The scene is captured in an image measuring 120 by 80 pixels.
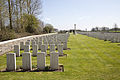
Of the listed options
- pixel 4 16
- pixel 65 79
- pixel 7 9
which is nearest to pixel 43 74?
pixel 65 79

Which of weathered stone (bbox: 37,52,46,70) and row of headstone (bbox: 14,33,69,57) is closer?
weathered stone (bbox: 37,52,46,70)

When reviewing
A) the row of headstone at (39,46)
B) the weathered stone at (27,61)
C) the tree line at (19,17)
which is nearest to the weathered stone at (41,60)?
the weathered stone at (27,61)

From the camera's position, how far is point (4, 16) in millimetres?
17578

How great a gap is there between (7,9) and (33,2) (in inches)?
441

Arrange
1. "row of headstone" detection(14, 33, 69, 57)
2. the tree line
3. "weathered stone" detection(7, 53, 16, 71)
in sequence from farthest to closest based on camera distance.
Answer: the tree line
"row of headstone" detection(14, 33, 69, 57)
"weathered stone" detection(7, 53, 16, 71)

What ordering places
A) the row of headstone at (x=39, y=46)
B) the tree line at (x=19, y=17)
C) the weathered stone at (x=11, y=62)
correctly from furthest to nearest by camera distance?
1. the tree line at (x=19, y=17)
2. the row of headstone at (x=39, y=46)
3. the weathered stone at (x=11, y=62)

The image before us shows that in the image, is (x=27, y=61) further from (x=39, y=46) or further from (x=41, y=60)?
(x=39, y=46)

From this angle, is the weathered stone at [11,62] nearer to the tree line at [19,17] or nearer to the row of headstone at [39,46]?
the row of headstone at [39,46]

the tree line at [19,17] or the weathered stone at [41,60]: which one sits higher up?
the tree line at [19,17]

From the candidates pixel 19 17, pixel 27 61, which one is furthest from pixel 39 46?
pixel 19 17

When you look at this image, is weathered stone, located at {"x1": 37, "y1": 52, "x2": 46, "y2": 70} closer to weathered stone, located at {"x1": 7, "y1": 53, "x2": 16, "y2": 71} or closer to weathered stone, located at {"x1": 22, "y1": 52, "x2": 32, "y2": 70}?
weathered stone, located at {"x1": 22, "y1": 52, "x2": 32, "y2": 70}

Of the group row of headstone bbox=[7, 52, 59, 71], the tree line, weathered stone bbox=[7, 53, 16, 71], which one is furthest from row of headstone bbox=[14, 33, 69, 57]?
the tree line

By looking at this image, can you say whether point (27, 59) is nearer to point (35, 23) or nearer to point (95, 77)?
point (95, 77)

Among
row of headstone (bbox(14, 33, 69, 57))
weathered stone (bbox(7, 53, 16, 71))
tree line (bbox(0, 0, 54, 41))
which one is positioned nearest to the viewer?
weathered stone (bbox(7, 53, 16, 71))
